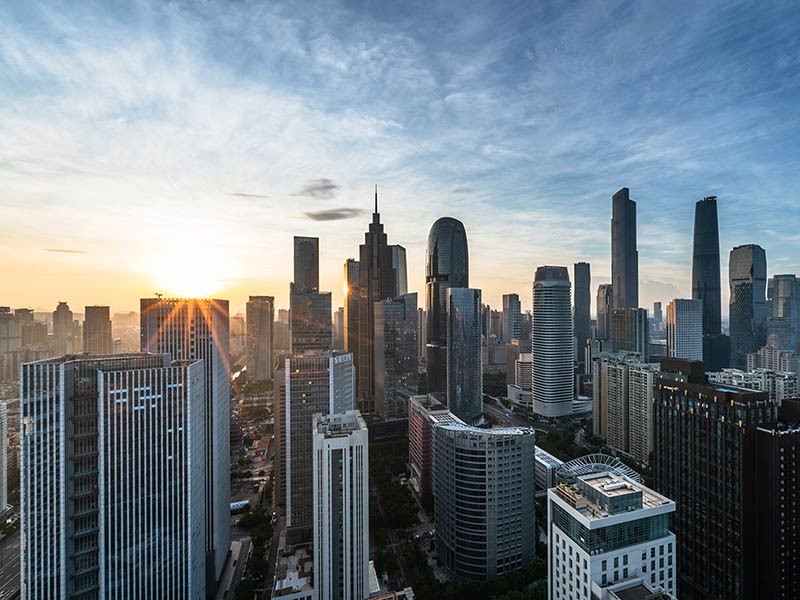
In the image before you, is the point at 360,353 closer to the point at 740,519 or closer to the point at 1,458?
the point at 1,458

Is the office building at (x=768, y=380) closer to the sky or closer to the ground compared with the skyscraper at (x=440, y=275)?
closer to the ground

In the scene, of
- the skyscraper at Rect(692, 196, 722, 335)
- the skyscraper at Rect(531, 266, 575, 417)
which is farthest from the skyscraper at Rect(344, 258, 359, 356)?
the skyscraper at Rect(692, 196, 722, 335)

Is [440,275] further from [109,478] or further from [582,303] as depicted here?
[582,303]

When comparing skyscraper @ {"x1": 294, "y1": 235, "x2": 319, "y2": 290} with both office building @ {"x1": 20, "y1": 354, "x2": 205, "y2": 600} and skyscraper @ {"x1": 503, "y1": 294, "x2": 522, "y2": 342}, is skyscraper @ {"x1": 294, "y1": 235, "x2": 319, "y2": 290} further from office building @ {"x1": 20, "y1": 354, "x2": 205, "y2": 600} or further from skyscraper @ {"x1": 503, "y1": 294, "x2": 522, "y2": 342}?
skyscraper @ {"x1": 503, "y1": 294, "x2": 522, "y2": 342}

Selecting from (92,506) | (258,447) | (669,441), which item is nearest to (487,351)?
(258,447)

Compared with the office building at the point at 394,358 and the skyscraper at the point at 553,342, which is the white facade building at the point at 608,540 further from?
the skyscraper at the point at 553,342

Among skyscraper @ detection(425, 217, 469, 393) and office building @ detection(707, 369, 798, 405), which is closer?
office building @ detection(707, 369, 798, 405)

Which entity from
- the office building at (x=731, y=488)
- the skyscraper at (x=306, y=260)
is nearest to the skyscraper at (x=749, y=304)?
the office building at (x=731, y=488)
